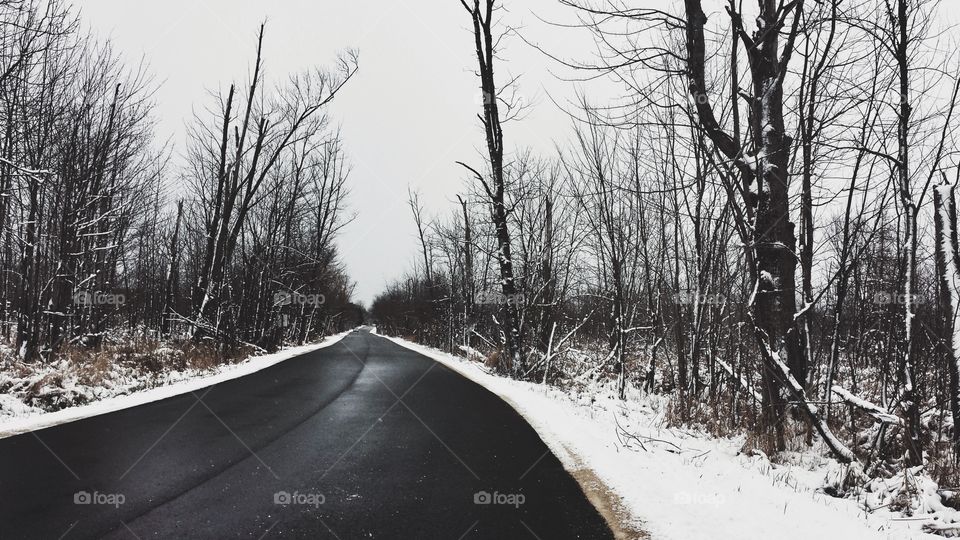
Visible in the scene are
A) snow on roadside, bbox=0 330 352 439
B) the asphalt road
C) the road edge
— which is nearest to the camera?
the asphalt road

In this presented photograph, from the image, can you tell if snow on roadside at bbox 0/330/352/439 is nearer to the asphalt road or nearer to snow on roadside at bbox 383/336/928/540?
the asphalt road

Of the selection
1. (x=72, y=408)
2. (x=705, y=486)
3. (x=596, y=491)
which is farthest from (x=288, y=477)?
(x=72, y=408)

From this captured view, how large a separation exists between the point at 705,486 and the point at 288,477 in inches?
140

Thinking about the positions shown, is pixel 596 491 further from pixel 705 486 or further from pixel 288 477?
pixel 288 477

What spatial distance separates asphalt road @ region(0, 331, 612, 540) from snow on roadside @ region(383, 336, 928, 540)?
0.44 meters

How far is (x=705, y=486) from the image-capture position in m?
4.32

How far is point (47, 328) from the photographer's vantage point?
1249cm

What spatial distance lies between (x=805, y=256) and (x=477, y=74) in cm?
1073

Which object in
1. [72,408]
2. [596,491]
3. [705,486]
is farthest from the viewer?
[72,408]

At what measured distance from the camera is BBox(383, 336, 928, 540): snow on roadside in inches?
136

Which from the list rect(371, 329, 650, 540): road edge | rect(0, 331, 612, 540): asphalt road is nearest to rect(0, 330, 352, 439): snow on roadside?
rect(0, 331, 612, 540): asphalt road

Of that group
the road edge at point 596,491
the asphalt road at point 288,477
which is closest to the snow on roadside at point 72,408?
the asphalt road at point 288,477

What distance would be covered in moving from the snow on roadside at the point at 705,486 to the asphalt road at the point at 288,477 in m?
0.44

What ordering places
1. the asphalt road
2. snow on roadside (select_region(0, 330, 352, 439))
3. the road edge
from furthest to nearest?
snow on roadside (select_region(0, 330, 352, 439)) < the road edge < the asphalt road
